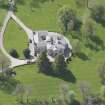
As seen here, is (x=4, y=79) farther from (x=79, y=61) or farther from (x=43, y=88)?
(x=79, y=61)

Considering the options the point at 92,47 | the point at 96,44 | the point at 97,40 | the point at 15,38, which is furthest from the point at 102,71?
the point at 15,38

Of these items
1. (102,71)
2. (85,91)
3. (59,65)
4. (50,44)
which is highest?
(50,44)

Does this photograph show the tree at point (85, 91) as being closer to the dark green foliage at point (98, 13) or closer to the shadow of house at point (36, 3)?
the dark green foliage at point (98, 13)

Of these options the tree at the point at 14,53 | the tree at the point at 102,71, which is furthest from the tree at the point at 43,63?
the tree at the point at 102,71

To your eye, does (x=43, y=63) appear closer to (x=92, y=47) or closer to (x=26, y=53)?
(x=26, y=53)

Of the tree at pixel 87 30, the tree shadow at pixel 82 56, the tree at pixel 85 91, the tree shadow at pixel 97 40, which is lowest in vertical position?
the tree at pixel 85 91

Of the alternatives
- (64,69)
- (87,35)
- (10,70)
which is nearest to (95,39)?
(87,35)
